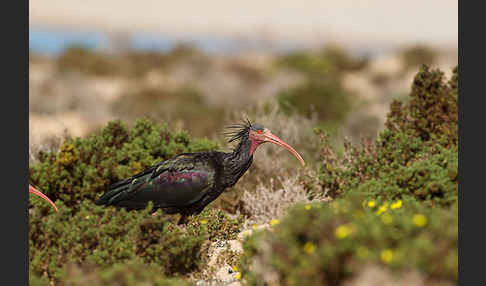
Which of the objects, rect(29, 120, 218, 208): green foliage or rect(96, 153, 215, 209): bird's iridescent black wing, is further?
rect(29, 120, 218, 208): green foliage

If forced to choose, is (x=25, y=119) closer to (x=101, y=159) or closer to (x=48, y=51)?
(x=101, y=159)

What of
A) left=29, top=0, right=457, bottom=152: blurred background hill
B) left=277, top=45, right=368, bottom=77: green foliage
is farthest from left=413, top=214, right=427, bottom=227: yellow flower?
left=277, top=45, right=368, bottom=77: green foliage

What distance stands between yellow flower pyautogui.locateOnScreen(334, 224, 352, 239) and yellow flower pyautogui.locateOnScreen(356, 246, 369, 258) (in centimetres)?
12

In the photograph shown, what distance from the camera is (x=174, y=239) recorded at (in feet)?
15.2

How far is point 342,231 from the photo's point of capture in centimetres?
336

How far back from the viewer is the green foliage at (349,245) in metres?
3.20

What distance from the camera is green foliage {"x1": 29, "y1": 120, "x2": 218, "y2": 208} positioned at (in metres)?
7.13

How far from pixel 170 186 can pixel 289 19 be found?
61.5 metres

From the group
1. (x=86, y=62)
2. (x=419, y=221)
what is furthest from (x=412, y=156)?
(x=86, y=62)

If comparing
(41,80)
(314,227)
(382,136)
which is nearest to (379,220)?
(314,227)

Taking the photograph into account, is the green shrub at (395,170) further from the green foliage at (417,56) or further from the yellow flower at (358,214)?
the green foliage at (417,56)

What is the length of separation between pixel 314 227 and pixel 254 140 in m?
2.78

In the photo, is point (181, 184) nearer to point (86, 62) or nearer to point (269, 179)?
point (269, 179)

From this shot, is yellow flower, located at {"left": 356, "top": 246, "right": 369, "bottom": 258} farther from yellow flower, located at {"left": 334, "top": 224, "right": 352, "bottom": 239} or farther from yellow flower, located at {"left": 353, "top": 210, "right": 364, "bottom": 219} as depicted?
yellow flower, located at {"left": 353, "top": 210, "right": 364, "bottom": 219}
